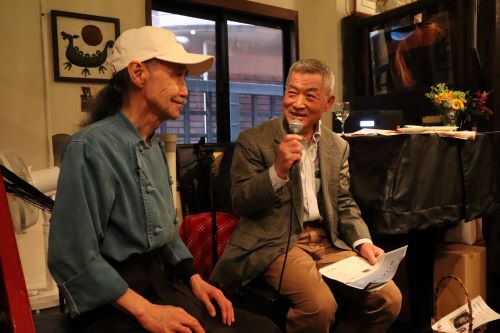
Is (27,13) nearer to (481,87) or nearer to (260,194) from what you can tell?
(260,194)

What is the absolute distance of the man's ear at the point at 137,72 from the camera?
118cm

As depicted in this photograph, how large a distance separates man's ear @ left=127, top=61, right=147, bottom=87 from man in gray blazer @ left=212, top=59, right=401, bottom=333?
552 mm

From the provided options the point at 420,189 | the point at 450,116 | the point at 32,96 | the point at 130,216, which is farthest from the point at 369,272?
the point at 32,96

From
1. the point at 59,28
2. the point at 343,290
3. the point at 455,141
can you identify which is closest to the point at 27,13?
the point at 59,28

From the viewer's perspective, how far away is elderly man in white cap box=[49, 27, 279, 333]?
1.01 m

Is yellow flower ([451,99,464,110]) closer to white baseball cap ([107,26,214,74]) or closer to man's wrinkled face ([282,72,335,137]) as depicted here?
man's wrinkled face ([282,72,335,137])

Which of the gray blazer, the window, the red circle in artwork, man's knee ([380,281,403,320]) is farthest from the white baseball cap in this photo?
the window

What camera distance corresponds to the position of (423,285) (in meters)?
2.21

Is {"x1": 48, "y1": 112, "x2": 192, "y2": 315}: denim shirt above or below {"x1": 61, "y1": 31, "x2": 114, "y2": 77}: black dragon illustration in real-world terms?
below

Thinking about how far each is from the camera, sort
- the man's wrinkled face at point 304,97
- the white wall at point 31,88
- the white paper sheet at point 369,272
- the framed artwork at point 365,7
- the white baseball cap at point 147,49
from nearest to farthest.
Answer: the white baseball cap at point 147,49 → the white paper sheet at point 369,272 → the man's wrinkled face at point 304,97 → the white wall at point 31,88 → the framed artwork at point 365,7

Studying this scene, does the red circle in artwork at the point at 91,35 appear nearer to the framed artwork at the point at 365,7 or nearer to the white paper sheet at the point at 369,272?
the white paper sheet at the point at 369,272

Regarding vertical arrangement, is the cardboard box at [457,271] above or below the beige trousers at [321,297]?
below

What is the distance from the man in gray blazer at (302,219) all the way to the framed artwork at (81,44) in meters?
1.23

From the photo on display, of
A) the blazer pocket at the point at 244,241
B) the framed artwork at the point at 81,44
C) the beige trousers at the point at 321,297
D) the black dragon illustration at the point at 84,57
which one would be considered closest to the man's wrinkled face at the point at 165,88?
the blazer pocket at the point at 244,241
